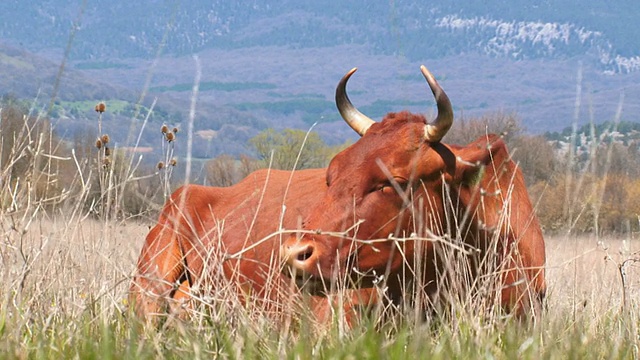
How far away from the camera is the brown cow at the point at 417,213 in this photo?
6.84 meters

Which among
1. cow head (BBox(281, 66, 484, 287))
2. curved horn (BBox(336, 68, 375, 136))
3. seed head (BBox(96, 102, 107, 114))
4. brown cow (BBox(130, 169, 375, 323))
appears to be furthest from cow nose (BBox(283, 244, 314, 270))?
curved horn (BBox(336, 68, 375, 136))

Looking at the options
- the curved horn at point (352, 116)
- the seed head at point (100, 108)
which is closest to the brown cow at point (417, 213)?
the curved horn at point (352, 116)

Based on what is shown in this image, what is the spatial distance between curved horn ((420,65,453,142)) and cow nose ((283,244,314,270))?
1402 mm

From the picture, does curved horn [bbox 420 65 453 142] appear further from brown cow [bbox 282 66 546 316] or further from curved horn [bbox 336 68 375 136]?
curved horn [bbox 336 68 375 136]

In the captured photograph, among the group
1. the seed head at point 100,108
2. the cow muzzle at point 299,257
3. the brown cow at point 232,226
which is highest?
the seed head at point 100,108

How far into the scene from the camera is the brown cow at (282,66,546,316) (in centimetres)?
684

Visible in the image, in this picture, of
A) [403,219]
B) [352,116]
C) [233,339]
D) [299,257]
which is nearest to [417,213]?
[403,219]

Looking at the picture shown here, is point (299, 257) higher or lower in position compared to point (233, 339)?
lower

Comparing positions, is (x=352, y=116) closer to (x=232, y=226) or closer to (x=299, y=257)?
(x=232, y=226)

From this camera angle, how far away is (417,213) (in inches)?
286

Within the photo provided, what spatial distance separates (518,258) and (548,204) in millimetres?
19519

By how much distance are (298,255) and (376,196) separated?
0.84m

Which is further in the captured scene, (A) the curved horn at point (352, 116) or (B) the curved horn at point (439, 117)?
(A) the curved horn at point (352, 116)

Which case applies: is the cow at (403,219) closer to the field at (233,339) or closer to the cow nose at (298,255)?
the cow nose at (298,255)
